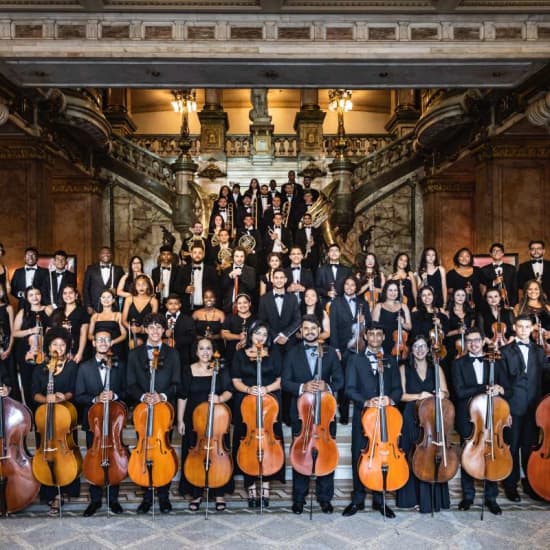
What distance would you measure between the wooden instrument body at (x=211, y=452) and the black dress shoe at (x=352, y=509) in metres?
0.86

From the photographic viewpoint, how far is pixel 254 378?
501 centimetres

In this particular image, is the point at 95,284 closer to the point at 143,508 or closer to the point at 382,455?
the point at 143,508

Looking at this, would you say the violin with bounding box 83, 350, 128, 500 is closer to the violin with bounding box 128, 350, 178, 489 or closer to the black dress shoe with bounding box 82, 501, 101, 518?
the violin with bounding box 128, 350, 178, 489

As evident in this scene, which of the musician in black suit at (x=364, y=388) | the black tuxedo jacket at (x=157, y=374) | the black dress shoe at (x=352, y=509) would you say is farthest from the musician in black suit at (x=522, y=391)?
the black tuxedo jacket at (x=157, y=374)

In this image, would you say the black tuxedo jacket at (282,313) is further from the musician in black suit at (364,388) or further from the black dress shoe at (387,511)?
the black dress shoe at (387,511)

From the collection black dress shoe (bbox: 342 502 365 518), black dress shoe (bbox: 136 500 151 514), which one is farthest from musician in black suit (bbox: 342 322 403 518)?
black dress shoe (bbox: 136 500 151 514)

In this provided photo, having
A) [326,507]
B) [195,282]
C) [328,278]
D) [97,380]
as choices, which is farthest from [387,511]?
[195,282]

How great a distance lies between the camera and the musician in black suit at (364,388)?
4.72m

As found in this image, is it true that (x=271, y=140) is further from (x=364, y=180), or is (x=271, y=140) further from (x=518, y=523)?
(x=518, y=523)

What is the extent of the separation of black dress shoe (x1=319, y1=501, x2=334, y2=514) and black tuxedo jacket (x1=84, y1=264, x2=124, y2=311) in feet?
9.68

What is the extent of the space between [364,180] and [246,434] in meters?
8.03

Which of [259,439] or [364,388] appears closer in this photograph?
[259,439]

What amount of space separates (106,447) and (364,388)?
1.82 metres

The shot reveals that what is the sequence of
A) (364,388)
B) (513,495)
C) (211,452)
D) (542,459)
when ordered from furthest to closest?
(513,495)
(364,388)
(542,459)
(211,452)
